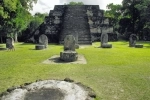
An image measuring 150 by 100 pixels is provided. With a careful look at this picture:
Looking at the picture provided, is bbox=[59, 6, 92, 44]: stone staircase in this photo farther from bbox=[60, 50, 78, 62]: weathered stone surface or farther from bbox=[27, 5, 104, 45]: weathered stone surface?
bbox=[60, 50, 78, 62]: weathered stone surface

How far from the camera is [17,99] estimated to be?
5.86 metres

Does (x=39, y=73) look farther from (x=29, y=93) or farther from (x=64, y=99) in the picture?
(x=64, y=99)

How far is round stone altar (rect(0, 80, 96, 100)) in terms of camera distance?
5.97 meters

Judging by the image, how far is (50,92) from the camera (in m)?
6.28

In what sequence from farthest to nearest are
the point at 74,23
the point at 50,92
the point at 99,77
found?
the point at 74,23, the point at 99,77, the point at 50,92

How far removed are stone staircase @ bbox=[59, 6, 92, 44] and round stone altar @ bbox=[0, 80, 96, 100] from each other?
59.8 feet

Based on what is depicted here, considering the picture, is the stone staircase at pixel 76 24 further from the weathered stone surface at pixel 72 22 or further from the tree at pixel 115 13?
the tree at pixel 115 13

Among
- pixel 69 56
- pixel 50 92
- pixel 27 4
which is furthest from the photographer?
pixel 27 4

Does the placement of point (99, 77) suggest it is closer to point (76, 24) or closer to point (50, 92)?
point (50, 92)

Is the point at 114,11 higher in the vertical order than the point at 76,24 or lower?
higher

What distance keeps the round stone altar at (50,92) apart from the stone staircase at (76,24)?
18229 mm

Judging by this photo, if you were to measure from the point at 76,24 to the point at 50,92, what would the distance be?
930 inches

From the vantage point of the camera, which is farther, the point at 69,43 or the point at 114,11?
the point at 114,11

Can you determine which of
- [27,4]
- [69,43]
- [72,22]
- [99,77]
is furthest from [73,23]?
[99,77]
